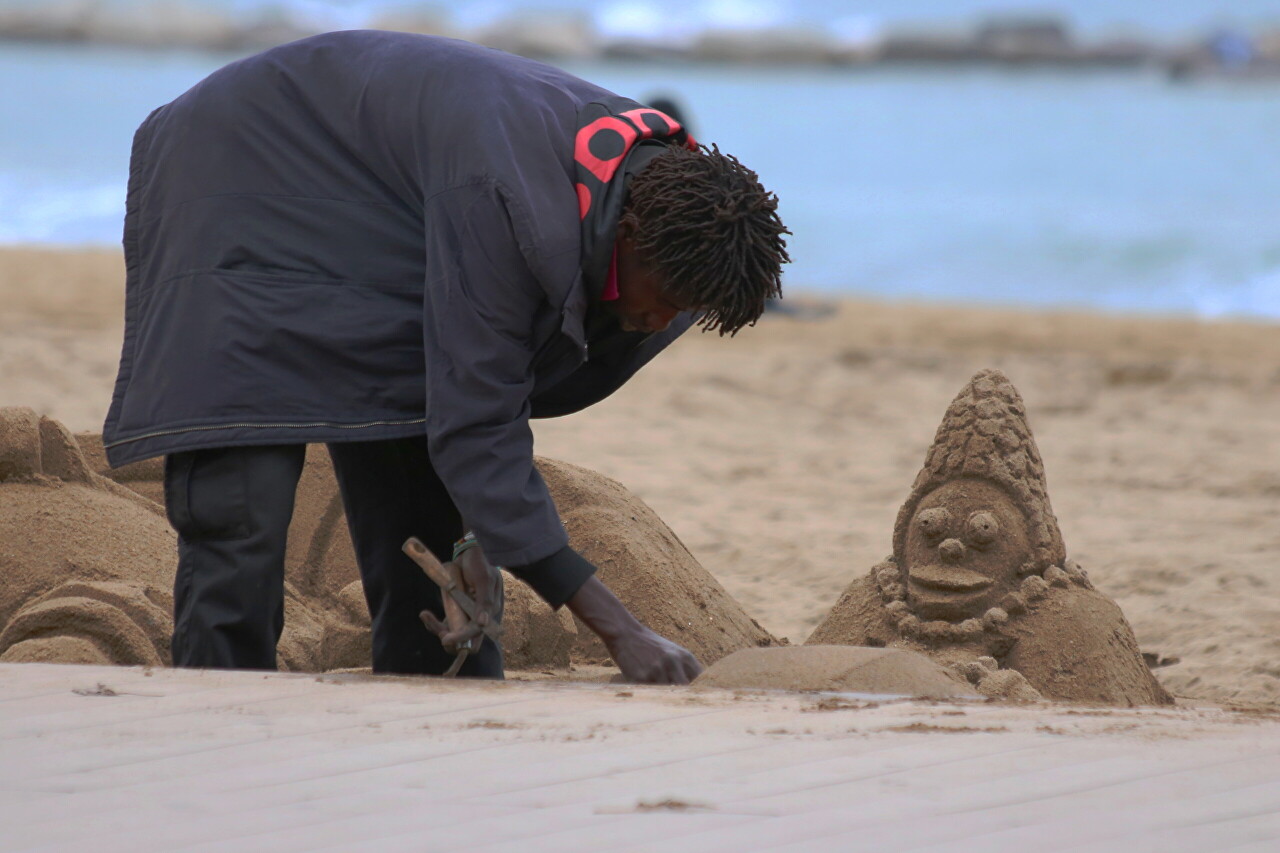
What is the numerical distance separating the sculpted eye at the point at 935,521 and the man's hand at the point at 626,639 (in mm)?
881

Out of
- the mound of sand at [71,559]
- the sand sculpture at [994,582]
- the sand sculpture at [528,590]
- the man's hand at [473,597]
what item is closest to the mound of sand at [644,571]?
the sand sculpture at [528,590]

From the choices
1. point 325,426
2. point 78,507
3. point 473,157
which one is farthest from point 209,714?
point 78,507

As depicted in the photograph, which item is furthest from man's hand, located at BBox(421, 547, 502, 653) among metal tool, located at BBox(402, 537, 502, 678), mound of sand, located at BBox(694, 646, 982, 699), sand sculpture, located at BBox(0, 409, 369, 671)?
sand sculpture, located at BBox(0, 409, 369, 671)

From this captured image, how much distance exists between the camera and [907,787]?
5.84 ft

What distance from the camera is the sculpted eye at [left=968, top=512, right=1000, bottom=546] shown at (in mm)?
3074

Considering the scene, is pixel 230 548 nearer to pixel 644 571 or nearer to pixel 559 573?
pixel 559 573

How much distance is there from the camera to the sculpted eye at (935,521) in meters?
3.10

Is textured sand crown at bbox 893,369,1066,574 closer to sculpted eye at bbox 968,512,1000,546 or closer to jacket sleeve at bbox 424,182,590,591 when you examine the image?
sculpted eye at bbox 968,512,1000,546

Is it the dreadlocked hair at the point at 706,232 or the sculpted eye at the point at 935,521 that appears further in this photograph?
the sculpted eye at the point at 935,521

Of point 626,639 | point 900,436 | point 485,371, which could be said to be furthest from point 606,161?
point 900,436

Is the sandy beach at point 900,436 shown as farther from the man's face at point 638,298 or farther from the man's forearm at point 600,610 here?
the man's face at point 638,298

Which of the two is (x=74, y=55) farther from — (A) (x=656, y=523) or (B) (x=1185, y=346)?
(A) (x=656, y=523)

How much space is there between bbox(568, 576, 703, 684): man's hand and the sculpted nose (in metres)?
0.89

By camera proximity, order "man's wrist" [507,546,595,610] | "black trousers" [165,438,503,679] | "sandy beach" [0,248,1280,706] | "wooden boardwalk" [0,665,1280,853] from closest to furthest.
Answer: "wooden boardwalk" [0,665,1280,853], "man's wrist" [507,546,595,610], "black trousers" [165,438,503,679], "sandy beach" [0,248,1280,706]
